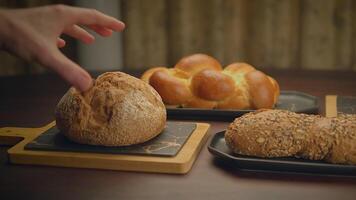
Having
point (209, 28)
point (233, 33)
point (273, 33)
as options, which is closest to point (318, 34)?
point (273, 33)

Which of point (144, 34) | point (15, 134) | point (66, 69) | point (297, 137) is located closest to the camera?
point (66, 69)

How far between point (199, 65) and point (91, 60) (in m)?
1.20

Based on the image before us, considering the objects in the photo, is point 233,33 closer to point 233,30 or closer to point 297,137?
point 233,30

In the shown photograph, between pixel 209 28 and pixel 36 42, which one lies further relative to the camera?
pixel 209 28

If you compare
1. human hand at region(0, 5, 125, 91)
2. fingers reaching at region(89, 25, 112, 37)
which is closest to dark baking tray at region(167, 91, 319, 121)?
fingers reaching at region(89, 25, 112, 37)

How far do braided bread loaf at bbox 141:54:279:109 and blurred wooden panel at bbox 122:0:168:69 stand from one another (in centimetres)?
132

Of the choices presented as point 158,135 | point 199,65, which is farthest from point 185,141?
point 199,65

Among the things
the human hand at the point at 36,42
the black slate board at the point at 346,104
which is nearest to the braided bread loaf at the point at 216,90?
the black slate board at the point at 346,104

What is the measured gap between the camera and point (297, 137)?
95 cm

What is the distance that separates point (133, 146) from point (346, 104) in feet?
1.97

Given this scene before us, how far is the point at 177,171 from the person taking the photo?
934 millimetres

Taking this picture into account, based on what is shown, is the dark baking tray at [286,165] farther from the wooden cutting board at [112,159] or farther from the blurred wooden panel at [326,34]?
the blurred wooden panel at [326,34]

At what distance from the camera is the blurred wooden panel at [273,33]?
2.60 m

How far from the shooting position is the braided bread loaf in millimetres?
1351
